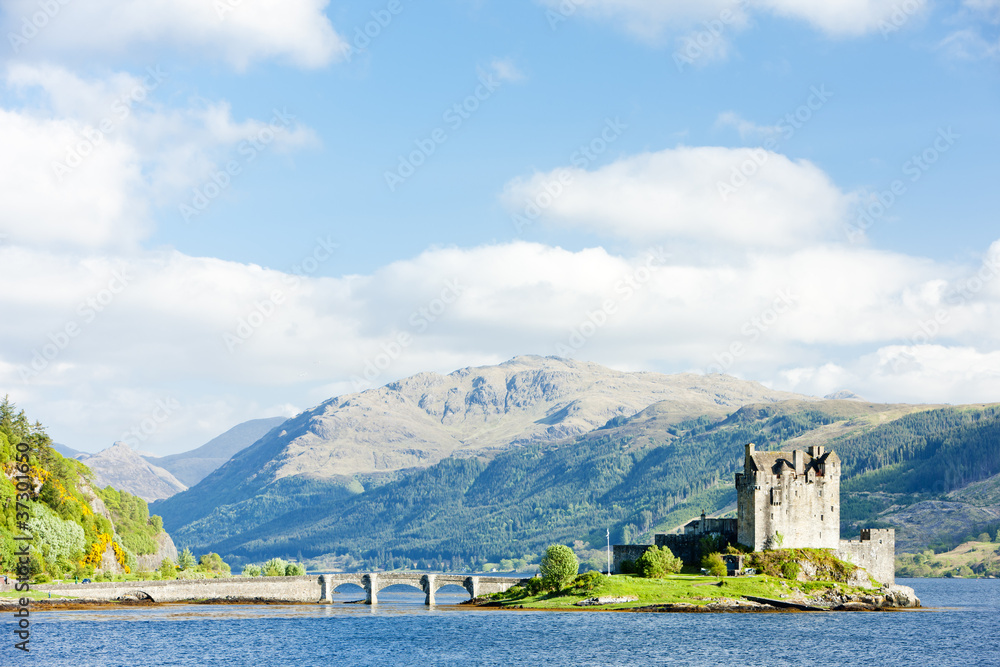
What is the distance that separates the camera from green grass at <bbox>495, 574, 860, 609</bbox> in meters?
144

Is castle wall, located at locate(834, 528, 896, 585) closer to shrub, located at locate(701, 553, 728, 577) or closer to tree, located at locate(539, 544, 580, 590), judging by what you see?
shrub, located at locate(701, 553, 728, 577)

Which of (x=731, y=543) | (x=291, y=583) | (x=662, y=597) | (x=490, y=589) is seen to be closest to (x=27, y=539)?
(x=291, y=583)

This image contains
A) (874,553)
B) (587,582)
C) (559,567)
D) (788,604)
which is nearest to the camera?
(788,604)

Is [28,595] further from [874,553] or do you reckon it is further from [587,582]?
[874,553]

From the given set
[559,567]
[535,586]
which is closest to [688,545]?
[559,567]

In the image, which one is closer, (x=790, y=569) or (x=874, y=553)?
(x=790, y=569)

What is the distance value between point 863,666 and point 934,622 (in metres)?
51.8

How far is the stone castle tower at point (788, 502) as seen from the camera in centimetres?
15125

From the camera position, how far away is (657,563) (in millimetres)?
152000

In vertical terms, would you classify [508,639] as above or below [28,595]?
below

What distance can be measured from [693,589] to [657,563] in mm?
8317

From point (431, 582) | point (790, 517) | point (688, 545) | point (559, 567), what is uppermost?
point (790, 517)

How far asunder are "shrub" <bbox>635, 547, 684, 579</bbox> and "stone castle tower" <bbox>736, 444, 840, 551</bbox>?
10299 millimetres

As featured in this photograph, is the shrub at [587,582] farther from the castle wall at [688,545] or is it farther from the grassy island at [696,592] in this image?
the castle wall at [688,545]
